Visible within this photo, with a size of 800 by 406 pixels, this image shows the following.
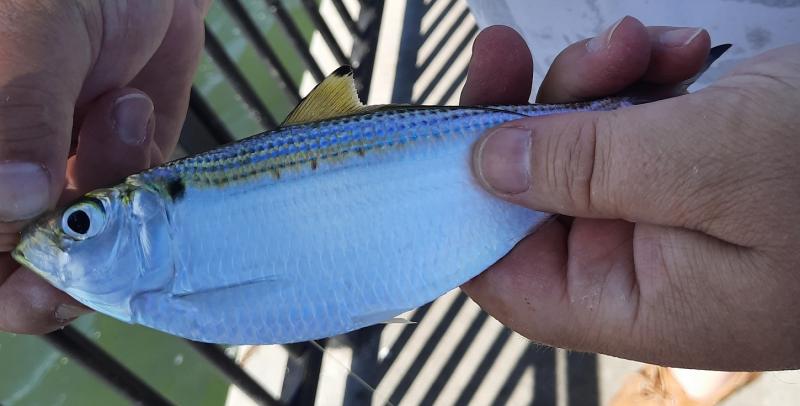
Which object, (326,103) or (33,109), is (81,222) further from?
(326,103)

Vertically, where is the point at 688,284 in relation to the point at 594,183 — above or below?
below

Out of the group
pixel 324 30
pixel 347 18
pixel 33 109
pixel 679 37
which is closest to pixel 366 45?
pixel 347 18

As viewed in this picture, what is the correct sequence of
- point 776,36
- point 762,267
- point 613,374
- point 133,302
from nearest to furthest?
point 762,267 → point 133,302 → point 776,36 → point 613,374


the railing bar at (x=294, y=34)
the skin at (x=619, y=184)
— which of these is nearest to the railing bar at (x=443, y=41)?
the railing bar at (x=294, y=34)

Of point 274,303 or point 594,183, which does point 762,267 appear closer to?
point 594,183

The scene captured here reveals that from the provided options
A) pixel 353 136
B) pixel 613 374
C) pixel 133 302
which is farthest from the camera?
pixel 613 374

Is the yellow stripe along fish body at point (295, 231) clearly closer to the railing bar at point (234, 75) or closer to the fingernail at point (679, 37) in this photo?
the fingernail at point (679, 37)

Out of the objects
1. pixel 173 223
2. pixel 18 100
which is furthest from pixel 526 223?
pixel 18 100
